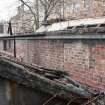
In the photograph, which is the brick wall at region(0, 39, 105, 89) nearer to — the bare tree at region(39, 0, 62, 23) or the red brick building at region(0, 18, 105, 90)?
the red brick building at region(0, 18, 105, 90)

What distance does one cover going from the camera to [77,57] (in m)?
6.55

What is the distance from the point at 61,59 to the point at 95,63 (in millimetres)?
1440

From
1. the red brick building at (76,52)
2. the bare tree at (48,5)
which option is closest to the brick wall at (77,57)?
the red brick building at (76,52)

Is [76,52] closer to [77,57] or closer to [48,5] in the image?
[77,57]

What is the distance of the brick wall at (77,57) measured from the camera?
19.2ft

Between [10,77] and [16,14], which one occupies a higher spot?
[16,14]

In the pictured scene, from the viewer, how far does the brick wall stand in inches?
231

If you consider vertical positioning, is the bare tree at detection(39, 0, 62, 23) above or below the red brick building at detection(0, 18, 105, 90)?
above

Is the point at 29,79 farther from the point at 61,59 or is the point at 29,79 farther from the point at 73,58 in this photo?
the point at 61,59

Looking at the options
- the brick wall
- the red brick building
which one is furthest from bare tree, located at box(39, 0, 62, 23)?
the brick wall

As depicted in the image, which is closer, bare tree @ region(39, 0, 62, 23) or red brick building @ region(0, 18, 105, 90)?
red brick building @ region(0, 18, 105, 90)

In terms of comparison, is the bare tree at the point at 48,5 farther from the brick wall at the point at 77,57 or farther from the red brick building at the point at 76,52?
the brick wall at the point at 77,57

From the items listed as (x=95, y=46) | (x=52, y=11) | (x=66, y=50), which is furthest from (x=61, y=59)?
(x=52, y=11)

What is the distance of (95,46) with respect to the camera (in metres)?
5.91
